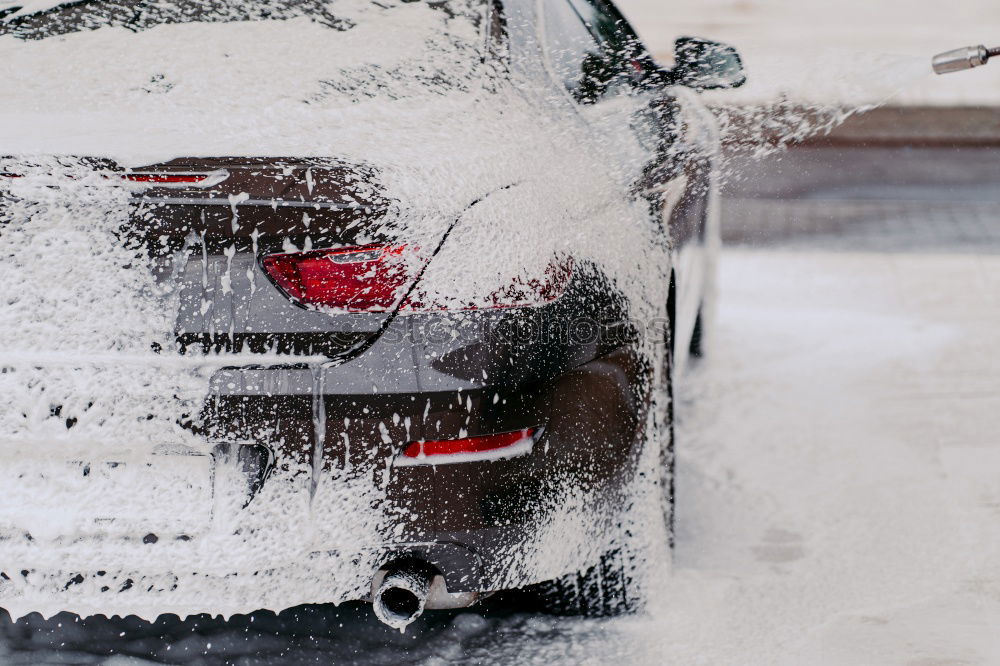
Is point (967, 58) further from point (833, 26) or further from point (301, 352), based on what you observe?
point (833, 26)

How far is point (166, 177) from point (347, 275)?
34cm

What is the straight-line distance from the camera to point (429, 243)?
1916mm

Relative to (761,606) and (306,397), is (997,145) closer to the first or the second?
(761,606)

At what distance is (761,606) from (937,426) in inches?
61.5

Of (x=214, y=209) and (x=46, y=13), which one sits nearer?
(x=214, y=209)

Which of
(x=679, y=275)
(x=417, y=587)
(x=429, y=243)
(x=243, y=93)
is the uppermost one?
(x=243, y=93)

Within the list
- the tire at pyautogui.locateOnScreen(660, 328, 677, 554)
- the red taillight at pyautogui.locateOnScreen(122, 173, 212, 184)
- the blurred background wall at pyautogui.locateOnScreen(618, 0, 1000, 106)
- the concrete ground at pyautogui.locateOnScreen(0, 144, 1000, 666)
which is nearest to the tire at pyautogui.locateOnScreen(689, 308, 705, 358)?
the concrete ground at pyautogui.locateOnScreen(0, 144, 1000, 666)

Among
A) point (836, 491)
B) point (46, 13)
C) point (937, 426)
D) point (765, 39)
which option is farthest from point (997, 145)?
point (46, 13)

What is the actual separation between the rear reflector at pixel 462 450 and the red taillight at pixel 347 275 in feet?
0.84

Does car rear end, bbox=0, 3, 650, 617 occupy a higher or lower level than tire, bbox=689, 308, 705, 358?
higher

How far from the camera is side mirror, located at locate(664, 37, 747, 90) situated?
291cm

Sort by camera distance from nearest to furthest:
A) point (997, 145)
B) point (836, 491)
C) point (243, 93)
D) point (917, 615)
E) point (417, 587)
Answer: point (417, 587) < point (243, 93) < point (917, 615) < point (836, 491) < point (997, 145)

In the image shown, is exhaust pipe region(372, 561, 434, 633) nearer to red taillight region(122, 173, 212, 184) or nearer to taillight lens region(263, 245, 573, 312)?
taillight lens region(263, 245, 573, 312)

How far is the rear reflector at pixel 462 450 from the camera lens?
1930mm
